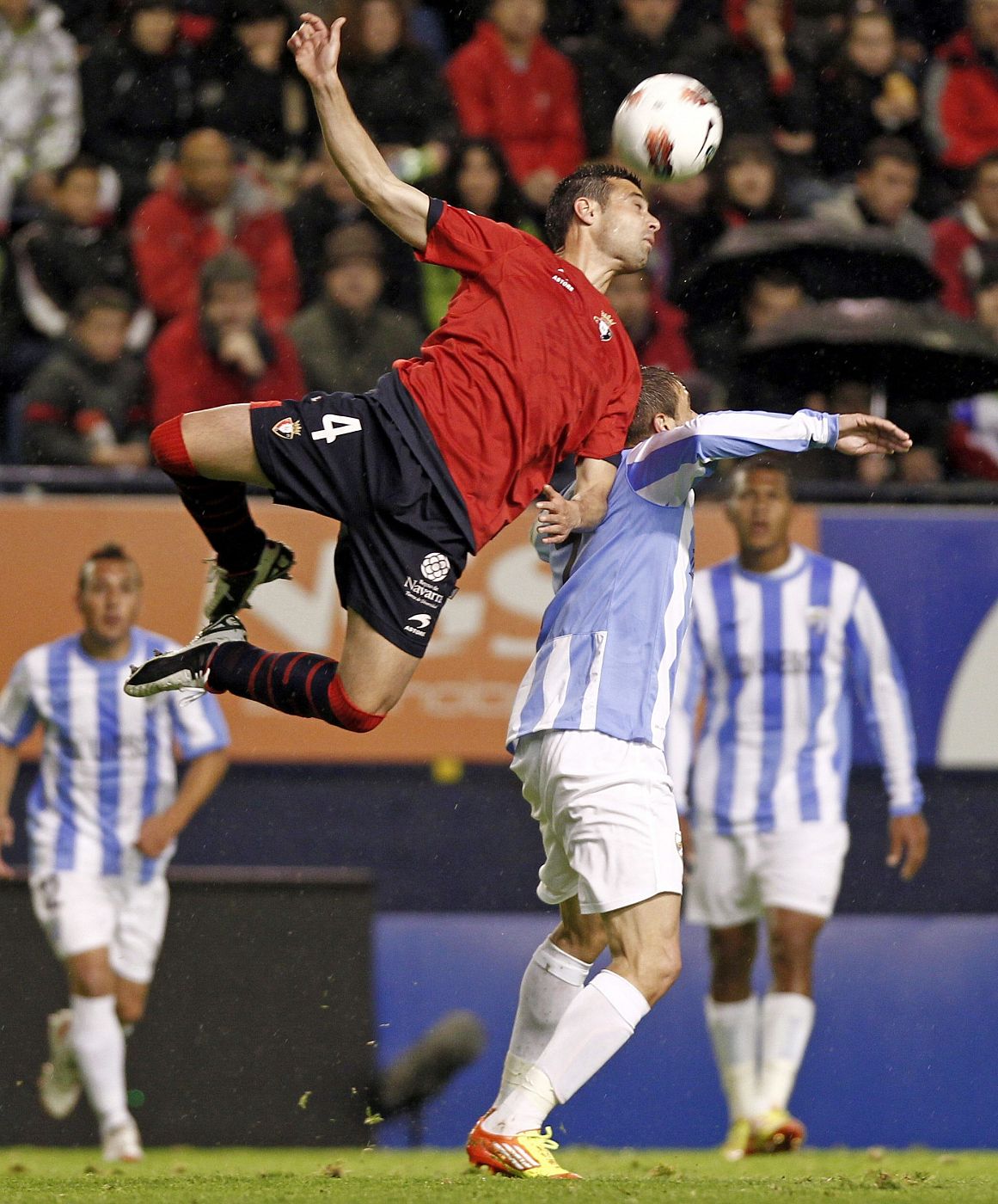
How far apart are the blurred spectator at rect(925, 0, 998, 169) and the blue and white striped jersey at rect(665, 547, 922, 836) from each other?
338 centimetres

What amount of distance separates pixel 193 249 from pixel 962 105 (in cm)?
434

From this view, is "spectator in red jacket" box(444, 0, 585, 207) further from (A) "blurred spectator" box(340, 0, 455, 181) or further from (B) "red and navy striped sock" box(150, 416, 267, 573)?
(B) "red and navy striped sock" box(150, 416, 267, 573)

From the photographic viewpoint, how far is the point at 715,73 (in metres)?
10.2

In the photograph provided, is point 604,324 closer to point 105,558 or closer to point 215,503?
point 215,503

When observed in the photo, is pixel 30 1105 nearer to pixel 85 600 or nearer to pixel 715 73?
pixel 85 600

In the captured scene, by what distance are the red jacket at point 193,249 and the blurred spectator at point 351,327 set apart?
1.17ft

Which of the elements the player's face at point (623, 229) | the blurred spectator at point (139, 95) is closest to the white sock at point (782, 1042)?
the player's face at point (623, 229)

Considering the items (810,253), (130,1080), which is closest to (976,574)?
(810,253)

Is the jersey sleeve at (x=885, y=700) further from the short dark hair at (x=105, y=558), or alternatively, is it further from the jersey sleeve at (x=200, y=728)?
the short dark hair at (x=105, y=558)

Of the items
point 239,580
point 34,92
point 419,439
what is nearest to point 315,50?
point 419,439

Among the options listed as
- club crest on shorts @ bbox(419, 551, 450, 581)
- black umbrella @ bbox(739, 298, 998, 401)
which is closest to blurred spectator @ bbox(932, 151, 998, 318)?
black umbrella @ bbox(739, 298, 998, 401)

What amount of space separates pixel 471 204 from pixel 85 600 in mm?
2873

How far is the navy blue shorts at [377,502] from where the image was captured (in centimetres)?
478

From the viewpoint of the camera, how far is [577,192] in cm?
520
